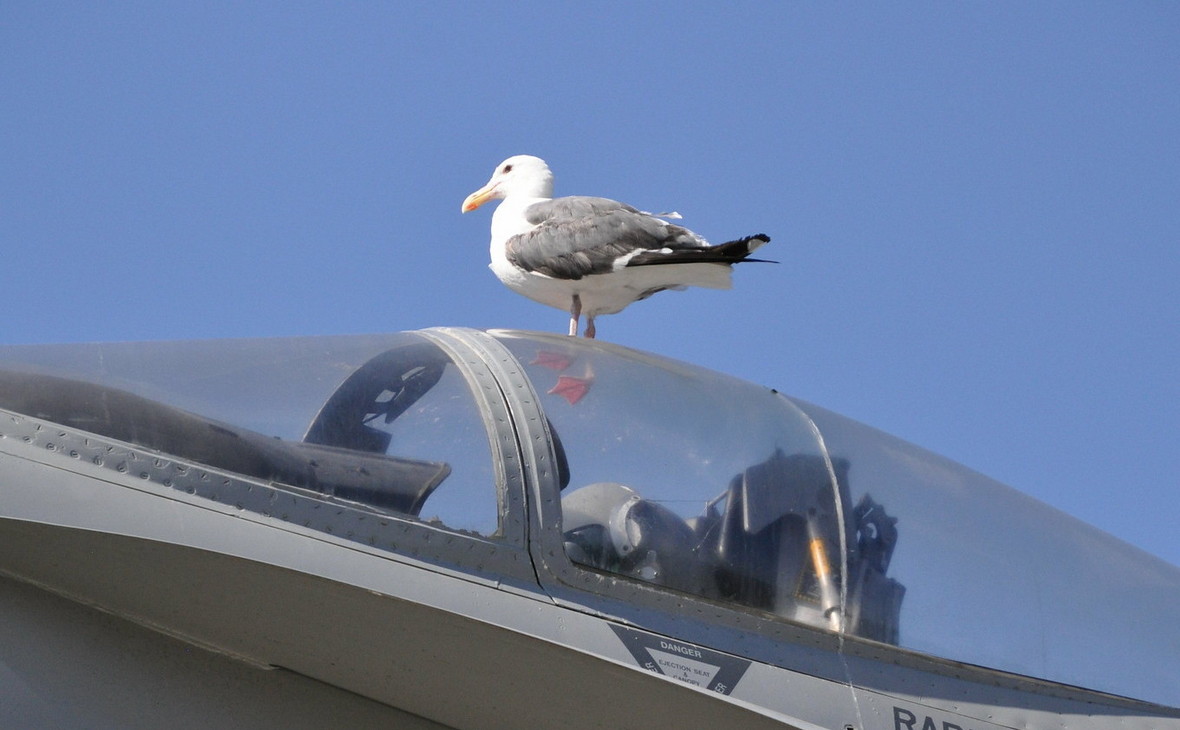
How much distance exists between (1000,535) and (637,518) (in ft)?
5.20

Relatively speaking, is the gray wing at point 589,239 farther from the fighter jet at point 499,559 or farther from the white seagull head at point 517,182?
the fighter jet at point 499,559

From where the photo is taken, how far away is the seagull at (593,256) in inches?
271

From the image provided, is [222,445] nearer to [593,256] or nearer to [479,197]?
[593,256]

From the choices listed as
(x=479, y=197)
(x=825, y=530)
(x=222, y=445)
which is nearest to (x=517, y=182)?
(x=479, y=197)

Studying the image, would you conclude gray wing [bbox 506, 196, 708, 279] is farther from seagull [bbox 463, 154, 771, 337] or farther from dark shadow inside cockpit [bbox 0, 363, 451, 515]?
dark shadow inside cockpit [bbox 0, 363, 451, 515]

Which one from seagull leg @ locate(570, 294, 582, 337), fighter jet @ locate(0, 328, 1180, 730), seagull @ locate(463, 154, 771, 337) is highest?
seagull @ locate(463, 154, 771, 337)

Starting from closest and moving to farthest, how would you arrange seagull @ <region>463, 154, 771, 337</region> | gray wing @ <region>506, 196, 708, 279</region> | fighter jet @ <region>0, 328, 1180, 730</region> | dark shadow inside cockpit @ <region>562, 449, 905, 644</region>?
fighter jet @ <region>0, 328, 1180, 730</region> → dark shadow inside cockpit @ <region>562, 449, 905, 644</region> → seagull @ <region>463, 154, 771, 337</region> → gray wing @ <region>506, 196, 708, 279</region>

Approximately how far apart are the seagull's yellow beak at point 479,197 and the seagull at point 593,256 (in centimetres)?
153

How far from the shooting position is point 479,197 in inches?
377

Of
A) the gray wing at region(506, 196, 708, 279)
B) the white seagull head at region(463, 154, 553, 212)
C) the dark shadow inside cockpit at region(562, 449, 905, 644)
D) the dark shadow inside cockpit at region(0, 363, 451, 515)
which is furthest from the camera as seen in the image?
the white seagull head at region(463, 154, 553, 212)

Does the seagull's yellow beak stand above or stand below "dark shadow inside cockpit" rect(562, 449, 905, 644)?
above

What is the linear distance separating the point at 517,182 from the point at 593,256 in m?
2.38

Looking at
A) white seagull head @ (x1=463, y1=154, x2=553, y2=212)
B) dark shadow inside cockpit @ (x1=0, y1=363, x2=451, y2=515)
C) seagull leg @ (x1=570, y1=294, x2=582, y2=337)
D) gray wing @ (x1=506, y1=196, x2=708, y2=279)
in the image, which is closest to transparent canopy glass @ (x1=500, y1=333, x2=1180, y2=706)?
dark shadow inside cockpit @ (x1=0, y1=363, x2=451, y2=515)

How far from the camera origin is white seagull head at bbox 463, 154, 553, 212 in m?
9.23
